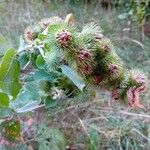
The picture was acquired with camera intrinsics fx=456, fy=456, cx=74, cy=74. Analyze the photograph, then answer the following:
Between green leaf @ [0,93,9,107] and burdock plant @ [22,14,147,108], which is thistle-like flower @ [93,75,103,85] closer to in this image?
burdock plant @ [22,14,147,108]

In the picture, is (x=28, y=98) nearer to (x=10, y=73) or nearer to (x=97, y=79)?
(x=10, y=73)

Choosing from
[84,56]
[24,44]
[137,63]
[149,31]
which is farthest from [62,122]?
[149,31]

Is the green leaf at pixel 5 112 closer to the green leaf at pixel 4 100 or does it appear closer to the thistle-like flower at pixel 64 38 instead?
the green leaf at pixel 4 100

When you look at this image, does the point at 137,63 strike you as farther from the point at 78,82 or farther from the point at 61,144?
the point at 78,82

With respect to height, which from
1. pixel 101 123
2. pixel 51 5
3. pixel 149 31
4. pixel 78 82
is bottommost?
pixel 149 31

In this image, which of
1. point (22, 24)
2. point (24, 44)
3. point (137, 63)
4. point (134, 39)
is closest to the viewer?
point (24, 44)

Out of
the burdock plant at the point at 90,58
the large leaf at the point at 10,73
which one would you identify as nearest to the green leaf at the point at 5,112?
the large leaf at the point at 10,73
